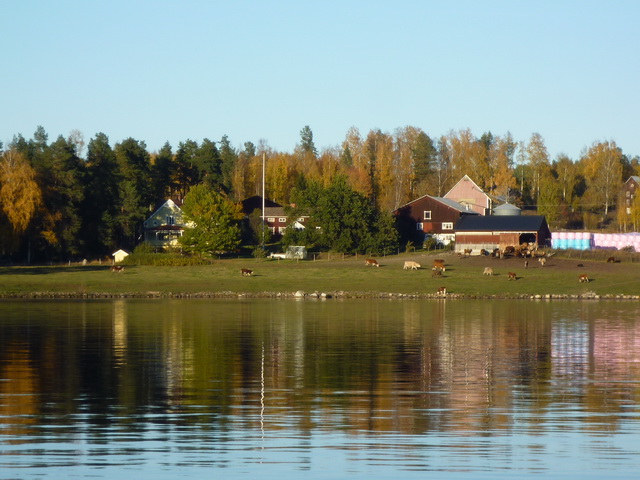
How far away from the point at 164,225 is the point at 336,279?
156ft

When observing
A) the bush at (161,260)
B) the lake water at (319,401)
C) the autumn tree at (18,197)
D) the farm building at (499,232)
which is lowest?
the lake water at (319,401)

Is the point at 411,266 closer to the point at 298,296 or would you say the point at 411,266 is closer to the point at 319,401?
the point at 298,296

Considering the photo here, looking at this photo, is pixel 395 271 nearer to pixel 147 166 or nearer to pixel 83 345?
pixel 83 345

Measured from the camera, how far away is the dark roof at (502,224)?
100 metres

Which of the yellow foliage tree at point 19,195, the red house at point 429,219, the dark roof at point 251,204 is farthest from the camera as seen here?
the dark roof at point 251,204

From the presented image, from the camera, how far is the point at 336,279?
7819 centimetres

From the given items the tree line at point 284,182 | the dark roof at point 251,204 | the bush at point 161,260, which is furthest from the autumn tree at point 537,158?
the bush at point 161,260

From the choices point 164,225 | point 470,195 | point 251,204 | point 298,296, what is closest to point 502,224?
point 470,195

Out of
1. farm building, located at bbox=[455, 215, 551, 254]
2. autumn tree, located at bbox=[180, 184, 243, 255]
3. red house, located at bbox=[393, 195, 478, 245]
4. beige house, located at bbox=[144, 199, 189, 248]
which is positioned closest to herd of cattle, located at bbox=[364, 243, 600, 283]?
farm building, located at bbox=[455, 215, 551, 254]

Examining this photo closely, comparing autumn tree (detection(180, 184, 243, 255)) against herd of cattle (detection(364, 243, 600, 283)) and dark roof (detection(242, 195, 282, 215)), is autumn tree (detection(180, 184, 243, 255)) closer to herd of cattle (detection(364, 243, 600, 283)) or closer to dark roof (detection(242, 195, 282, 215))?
herd of cattle (detection(364, 243, 600, 283))

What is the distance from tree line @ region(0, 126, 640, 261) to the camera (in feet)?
328

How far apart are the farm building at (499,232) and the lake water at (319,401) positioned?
5597 centimetres

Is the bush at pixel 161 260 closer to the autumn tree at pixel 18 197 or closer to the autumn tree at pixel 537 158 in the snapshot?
the autumn tree at pixel 18 197

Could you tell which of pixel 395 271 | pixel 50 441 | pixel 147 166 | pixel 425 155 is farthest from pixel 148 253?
pixel 425 155
